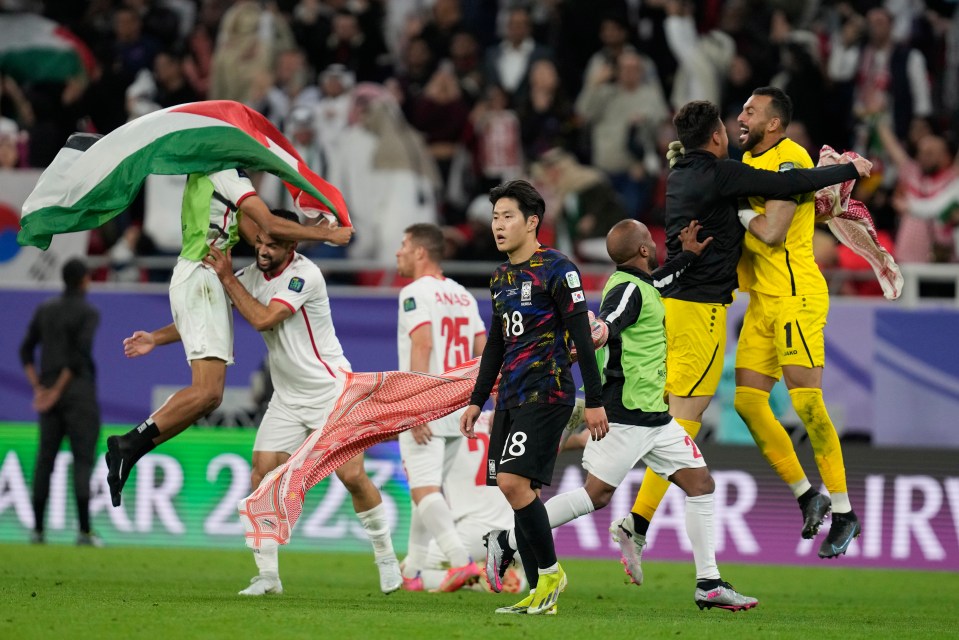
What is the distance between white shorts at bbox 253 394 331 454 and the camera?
9.55m

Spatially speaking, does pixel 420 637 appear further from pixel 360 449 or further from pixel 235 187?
pixel 235 187

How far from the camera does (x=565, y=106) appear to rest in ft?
57.6

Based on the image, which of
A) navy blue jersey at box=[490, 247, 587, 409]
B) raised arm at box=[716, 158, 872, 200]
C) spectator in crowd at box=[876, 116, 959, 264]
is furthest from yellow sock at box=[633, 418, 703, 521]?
spectator in crowd at box=[876, 116, 959, 264]

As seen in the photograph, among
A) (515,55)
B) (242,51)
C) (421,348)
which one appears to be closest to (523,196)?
(421,348)

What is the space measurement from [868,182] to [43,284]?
8918mm

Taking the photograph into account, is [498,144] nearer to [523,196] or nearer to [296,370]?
[296,370]

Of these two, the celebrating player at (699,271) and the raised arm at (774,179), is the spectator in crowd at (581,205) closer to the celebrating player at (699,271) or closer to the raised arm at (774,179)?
the celebrating player at (699,271)

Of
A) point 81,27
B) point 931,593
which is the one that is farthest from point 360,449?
point 81,27

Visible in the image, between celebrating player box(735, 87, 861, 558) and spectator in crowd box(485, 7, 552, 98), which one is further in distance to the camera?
spectator in crowd box(485, 7, 552, 98)

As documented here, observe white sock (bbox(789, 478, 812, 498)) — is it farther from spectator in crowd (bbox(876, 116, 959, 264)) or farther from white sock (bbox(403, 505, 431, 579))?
spectator in crowd (bbox(876, 116, 959, 264))

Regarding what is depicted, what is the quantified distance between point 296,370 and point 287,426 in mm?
371

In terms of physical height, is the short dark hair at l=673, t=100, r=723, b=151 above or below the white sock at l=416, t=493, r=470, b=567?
above

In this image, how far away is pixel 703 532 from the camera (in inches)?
339

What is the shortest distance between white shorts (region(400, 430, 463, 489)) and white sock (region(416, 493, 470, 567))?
14 centimetres
